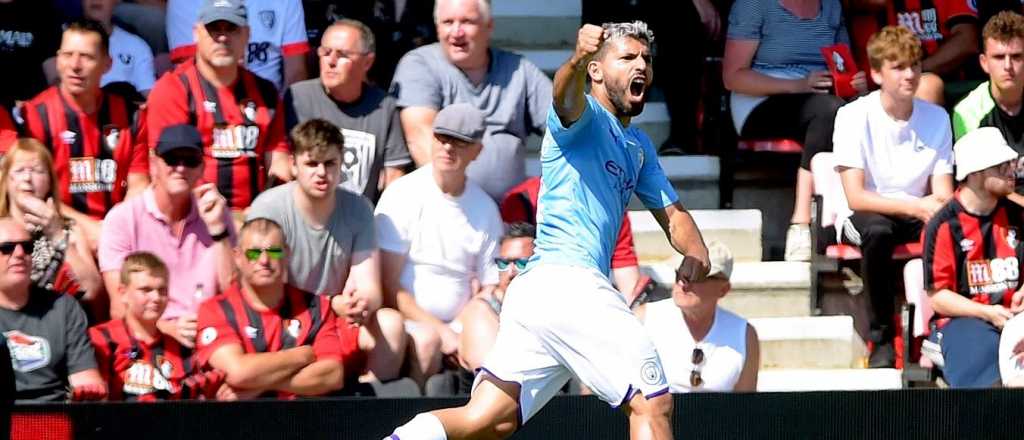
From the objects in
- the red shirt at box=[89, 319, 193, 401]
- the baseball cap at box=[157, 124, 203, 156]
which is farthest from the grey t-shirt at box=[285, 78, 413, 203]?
the red shirt at box=[89, 319, 193, 401]

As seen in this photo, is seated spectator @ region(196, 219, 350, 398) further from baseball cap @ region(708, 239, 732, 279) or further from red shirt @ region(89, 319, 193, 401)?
baseball cap @ region(708, 239, 732, 279)

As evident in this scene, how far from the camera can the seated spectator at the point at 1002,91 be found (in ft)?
29.4

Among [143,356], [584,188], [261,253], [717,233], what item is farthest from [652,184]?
[717,233]

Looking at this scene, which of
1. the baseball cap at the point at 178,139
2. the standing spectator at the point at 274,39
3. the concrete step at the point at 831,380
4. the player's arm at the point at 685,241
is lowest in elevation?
the concrete step at the point at 831,380

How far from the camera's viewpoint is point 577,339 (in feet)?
18.6

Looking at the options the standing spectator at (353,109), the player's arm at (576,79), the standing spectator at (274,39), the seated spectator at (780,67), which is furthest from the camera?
the seated spectator at (780,67)

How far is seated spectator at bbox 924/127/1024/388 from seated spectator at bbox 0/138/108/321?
12.0 ft

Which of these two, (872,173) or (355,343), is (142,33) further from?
(872,173)

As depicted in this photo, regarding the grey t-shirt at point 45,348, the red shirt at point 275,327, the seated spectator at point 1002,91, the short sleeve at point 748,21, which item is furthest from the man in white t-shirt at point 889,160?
the grey t-shirt at point 45,348

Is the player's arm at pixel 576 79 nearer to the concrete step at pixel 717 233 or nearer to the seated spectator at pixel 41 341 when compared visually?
the seated spectator at pixel 41 341

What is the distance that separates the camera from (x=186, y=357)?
24.4 ft

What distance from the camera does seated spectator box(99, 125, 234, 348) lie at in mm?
7699

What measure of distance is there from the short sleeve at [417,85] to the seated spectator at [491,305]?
943 millimetres

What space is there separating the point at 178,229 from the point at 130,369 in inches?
28.9
